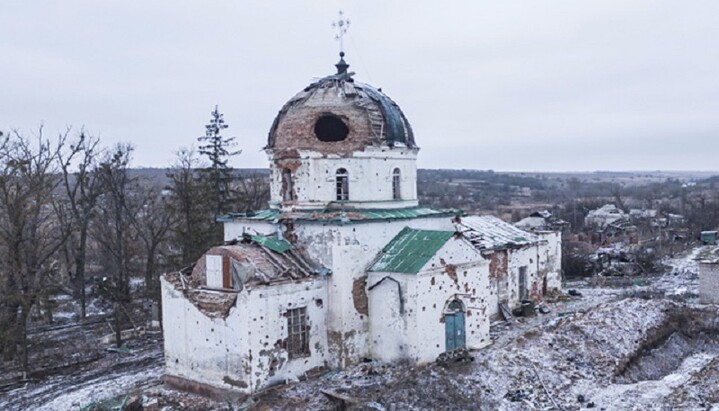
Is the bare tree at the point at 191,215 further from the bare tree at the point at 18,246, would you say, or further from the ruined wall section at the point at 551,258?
the ruined wall section at the point at 551,258

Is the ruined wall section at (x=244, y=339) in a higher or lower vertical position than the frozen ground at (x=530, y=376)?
higher

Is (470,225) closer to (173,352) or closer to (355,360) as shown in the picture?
(355,360)

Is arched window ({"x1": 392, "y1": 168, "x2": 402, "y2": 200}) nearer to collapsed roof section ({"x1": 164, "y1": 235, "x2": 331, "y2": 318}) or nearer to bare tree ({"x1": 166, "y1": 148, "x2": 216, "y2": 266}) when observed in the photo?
collapsed roof section ({"x1": 164, "y1": 235, "x2": 331, "y2": 318})

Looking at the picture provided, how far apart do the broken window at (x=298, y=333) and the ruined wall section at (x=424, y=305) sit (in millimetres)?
2060

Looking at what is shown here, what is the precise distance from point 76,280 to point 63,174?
6424 mm

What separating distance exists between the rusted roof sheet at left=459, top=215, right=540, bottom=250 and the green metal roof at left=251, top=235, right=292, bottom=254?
7853 millimetres

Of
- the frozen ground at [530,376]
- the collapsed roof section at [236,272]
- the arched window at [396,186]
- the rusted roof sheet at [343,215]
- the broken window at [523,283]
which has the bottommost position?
the frozen ground at [530,376]

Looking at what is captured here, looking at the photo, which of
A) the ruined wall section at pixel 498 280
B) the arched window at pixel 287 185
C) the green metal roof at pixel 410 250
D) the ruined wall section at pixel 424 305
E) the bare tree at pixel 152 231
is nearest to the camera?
the ruined wall section at pixel 424 305

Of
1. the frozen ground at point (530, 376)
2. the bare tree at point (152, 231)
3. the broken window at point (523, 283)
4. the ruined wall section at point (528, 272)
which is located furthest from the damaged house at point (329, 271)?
the bare tree at point (152, 231)

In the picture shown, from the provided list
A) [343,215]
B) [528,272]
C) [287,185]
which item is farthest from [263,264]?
[528,272]

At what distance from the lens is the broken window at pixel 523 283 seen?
27000mm

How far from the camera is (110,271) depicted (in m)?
42.9

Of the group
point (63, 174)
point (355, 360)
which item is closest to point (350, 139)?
point (355, 360)

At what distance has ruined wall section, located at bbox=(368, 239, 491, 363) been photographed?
18.3 metres
